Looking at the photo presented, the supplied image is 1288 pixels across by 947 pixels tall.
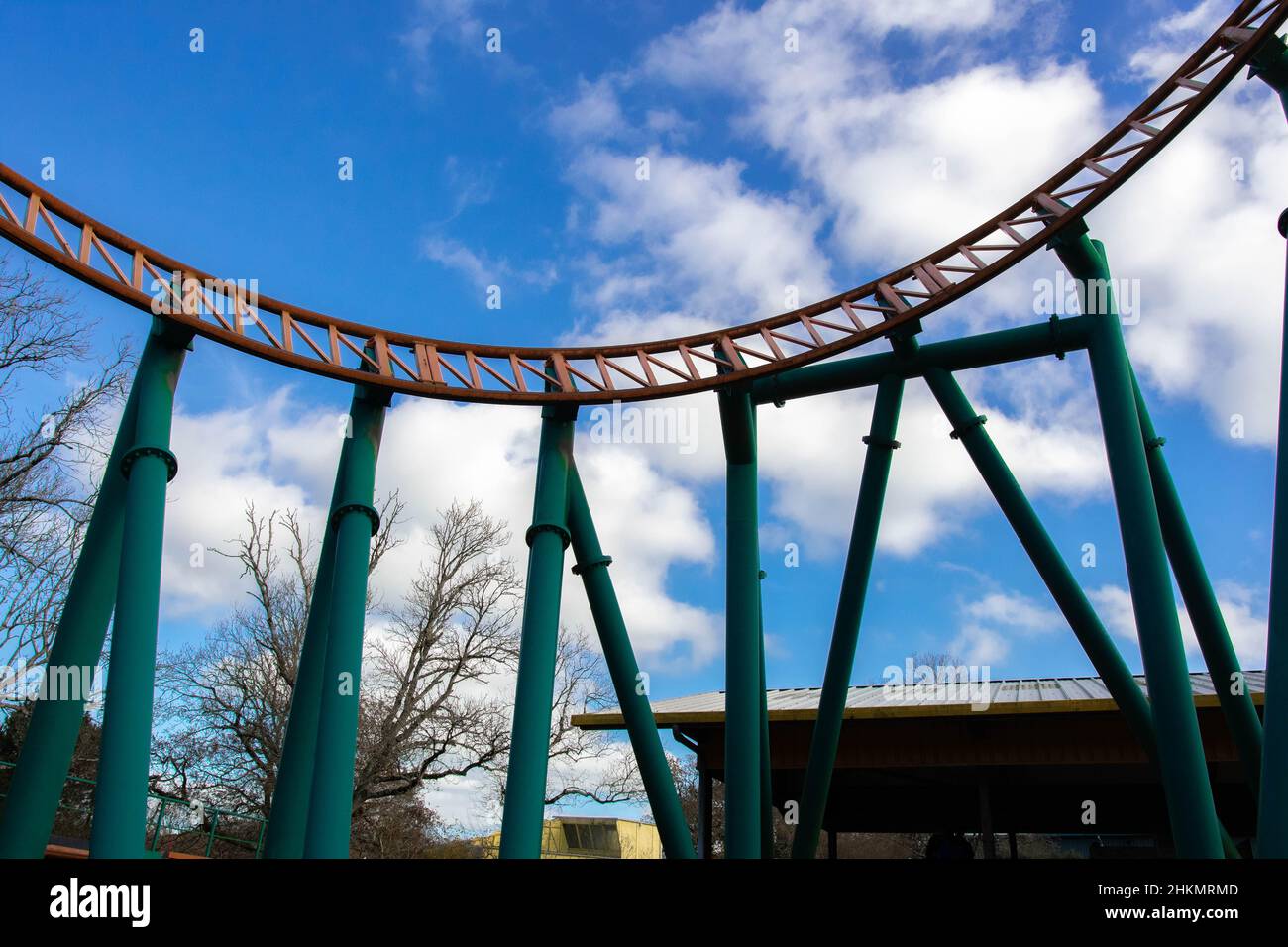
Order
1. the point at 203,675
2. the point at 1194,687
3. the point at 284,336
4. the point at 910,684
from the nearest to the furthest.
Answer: the point at 284,336 → the point at 1194,687 → the point at 910,684 → the point at 203,675

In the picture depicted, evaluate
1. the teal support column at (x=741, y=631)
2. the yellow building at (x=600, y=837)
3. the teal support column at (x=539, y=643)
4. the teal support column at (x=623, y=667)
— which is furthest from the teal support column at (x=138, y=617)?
the yellow building at (x=600, y=837)

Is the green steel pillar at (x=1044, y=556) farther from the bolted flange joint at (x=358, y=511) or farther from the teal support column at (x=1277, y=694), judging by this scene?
the bolted flange joint at (x=358, y=511)

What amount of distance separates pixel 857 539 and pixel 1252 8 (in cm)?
531

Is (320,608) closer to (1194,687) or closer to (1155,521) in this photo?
(1155,521)

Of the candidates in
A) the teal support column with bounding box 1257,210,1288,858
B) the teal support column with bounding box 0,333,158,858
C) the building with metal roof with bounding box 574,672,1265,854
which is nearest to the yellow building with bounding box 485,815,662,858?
the building with metal roof with bounding box 574,672,1265,854

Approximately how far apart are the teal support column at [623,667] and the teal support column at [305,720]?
80.9 inches

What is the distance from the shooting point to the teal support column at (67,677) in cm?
700

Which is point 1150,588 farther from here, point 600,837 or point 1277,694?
point 600,837

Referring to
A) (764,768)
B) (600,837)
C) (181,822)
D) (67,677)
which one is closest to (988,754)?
(764,768)

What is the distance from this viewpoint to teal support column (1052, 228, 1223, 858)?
7016 millimetres

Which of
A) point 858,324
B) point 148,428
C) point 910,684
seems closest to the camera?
point 148,428
